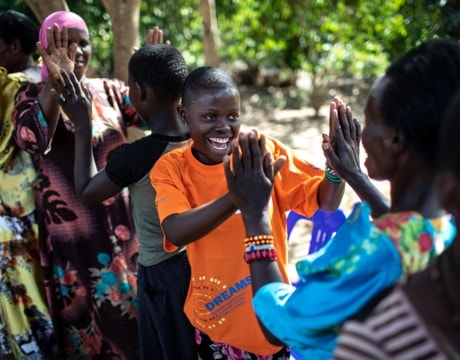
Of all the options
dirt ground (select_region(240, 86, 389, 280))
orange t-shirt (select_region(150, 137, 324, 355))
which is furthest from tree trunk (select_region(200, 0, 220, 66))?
orange t-shirt (select_region(150, 137, 324, 355))

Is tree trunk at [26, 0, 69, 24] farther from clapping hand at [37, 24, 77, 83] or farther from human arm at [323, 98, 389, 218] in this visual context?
human arm at [323, 98, 389, 218]

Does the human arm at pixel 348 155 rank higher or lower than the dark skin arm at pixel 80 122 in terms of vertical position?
lower

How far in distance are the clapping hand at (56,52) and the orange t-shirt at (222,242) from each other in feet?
2.33

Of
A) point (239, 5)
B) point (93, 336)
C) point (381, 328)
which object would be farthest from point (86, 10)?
point (381, 328)

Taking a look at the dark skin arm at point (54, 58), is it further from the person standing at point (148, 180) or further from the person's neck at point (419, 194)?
the person's neck at point (419, 194)

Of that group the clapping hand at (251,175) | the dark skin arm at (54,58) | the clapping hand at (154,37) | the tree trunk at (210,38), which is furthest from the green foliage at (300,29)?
the clapping hand at (251,175)

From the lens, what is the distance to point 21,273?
299cm

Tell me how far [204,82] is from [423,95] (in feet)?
3.17

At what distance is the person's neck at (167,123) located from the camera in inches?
91.1

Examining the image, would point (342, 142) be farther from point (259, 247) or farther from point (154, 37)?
point (154, 37)

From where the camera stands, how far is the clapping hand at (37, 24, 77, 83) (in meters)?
2.38

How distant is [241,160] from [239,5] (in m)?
6.85

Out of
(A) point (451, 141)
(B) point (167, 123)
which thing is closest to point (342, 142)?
(B) point (167, 123)

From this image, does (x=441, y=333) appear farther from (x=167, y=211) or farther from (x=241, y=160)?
(x=167, y=211)
